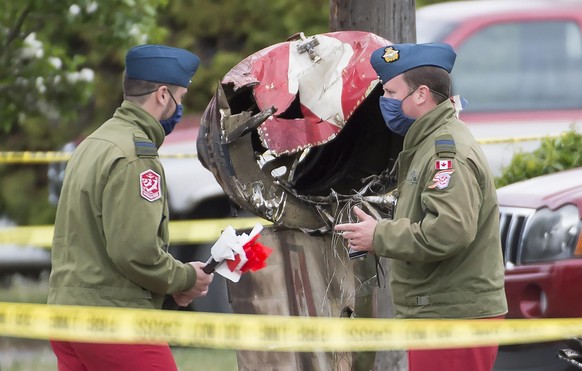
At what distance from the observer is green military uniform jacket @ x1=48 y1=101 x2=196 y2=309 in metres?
4.61

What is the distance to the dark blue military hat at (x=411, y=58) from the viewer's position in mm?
4895

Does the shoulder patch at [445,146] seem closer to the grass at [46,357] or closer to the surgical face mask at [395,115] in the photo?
the surgical face mask at [395,115]

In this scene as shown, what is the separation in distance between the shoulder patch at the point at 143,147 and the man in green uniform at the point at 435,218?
Answer: 0.71 m

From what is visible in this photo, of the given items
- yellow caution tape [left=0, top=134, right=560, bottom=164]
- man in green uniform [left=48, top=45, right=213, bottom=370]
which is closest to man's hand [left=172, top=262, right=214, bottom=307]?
man in green uniform [left=48, top=45, right=213, bottom=370]

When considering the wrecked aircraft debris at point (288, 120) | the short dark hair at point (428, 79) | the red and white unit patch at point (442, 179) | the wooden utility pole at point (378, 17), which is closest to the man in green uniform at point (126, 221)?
the wrecked aircraft debris at point (288, 120)

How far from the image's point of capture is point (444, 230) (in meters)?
4.61

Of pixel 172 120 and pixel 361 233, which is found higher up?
pixel 172 120

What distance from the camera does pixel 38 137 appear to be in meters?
12.5

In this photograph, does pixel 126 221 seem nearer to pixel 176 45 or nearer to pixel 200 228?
pixel 200 228

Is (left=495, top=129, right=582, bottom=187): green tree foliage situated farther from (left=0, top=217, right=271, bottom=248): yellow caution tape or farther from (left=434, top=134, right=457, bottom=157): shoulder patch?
(left=434, top=134, right=457, bottom=157): shoulder patch

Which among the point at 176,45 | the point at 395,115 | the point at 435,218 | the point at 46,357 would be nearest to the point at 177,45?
the point at 176,45

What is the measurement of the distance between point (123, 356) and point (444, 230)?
1160 millimetres

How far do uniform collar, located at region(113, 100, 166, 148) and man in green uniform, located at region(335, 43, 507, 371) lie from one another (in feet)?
2.37

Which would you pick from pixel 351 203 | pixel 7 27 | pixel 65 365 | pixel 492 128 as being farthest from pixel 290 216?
pixel 492 128
